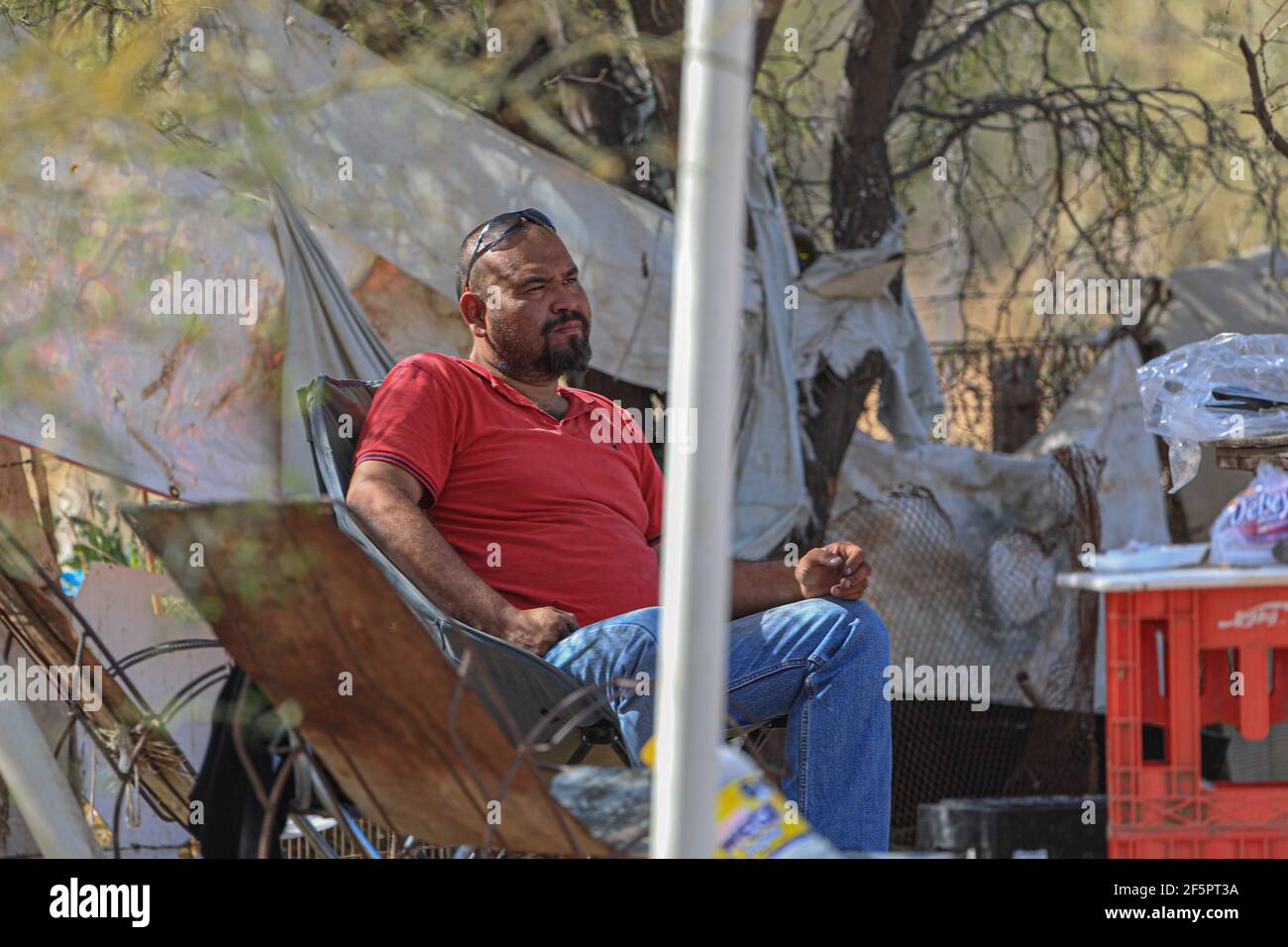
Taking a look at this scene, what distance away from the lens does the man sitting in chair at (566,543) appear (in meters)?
2.70

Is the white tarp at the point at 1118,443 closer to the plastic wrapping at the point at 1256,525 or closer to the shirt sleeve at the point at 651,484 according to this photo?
the shirt sleeve at the point at 651,484

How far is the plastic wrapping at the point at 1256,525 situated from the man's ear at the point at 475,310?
165 cm

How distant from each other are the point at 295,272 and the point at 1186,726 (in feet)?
8.05

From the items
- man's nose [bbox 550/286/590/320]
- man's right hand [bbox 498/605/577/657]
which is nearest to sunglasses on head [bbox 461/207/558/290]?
man's nose [bbox 550/286/590/320]

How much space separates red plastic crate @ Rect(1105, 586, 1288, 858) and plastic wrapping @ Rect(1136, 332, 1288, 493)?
47cm

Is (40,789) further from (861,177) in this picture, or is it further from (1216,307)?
(1216,307)

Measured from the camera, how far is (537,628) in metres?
2.80

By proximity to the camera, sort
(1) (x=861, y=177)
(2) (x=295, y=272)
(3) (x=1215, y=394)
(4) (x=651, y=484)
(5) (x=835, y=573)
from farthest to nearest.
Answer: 1. (1) (x=861, y=177)
2. (2) (x=295, y=272)
3. (4) (x=651, y=484)
4. (3) (x=1215, y=394)
5. (5) (x=835, y=573)

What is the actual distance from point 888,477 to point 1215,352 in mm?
2252

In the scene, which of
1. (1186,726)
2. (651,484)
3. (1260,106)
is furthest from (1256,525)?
(1260,106)

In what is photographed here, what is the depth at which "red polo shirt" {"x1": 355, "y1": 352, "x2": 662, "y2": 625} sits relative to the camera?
3109 mm

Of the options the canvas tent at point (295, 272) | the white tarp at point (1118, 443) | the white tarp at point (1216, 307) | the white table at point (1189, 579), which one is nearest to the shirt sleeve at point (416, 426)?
the canvas tent at point (295, 272)

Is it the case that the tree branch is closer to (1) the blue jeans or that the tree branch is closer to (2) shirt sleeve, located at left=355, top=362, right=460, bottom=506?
(1) the blue jeans
